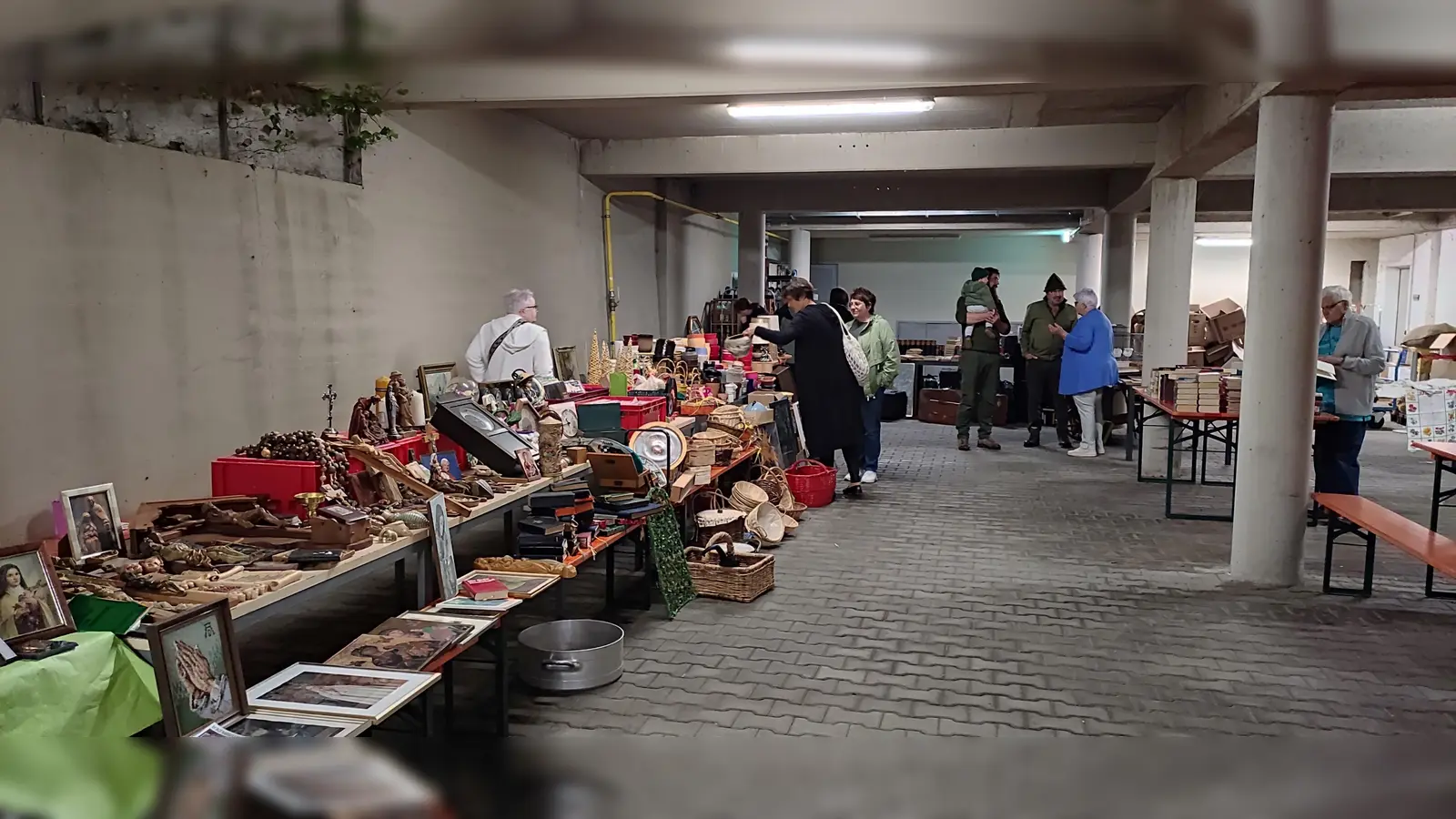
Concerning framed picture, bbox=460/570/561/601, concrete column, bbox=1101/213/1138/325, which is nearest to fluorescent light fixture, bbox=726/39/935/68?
framed picture, bbox=460/570/561/601

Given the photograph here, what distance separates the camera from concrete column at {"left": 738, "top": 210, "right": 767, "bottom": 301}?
13609mm

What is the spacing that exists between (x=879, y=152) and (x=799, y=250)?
30.2 feet

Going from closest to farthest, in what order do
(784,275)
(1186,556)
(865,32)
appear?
(865,32), (1186,556), (784,275)

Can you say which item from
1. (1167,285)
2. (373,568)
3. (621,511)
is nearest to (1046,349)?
(1167,285)

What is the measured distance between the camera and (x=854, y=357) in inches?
302

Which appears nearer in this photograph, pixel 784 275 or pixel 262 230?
pixel 262 230

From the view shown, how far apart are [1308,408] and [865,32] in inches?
232

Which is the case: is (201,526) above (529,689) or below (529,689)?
above

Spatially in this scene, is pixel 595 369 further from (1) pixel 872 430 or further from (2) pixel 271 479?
(2) pixel 271 479

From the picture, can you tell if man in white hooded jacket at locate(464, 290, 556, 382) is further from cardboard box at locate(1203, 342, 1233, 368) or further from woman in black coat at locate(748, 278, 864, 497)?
cardboard box at locate(1203, 342, 1233, 368)

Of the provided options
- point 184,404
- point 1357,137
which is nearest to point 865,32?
point 184,404

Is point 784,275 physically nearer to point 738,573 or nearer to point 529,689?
point 738,573

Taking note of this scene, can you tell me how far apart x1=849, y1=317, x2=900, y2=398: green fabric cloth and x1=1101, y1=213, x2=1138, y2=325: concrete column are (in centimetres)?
547

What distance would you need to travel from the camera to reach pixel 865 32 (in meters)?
0.39
